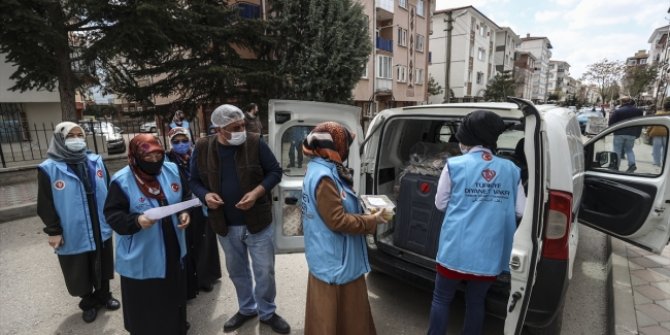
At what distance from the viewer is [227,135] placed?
2521mm

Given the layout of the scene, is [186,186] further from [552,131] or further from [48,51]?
[48,51]

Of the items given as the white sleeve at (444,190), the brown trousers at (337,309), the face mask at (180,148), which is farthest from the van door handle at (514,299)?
the face mask at (180,148)

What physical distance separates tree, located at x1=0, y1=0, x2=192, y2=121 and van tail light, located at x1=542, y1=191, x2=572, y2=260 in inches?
319

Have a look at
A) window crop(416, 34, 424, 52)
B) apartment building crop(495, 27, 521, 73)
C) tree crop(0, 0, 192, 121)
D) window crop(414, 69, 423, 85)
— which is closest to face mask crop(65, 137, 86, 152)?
tree crop(0, 0, 192, 121)

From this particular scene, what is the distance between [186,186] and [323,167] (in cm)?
133

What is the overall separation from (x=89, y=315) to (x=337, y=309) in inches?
95.5

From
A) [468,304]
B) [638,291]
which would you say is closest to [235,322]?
[468,304]

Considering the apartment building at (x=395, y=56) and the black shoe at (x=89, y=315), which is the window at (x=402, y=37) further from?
the black shoe at (x=89, y=315)

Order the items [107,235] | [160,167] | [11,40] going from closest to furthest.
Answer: [160,167] < [107,235] < [11,40]

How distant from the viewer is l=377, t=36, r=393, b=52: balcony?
24.4m

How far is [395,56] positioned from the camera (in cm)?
2603

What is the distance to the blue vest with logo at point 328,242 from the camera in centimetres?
194

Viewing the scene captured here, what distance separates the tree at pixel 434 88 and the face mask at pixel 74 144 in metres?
34.9

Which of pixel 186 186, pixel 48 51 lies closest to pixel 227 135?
pixel 186 186
